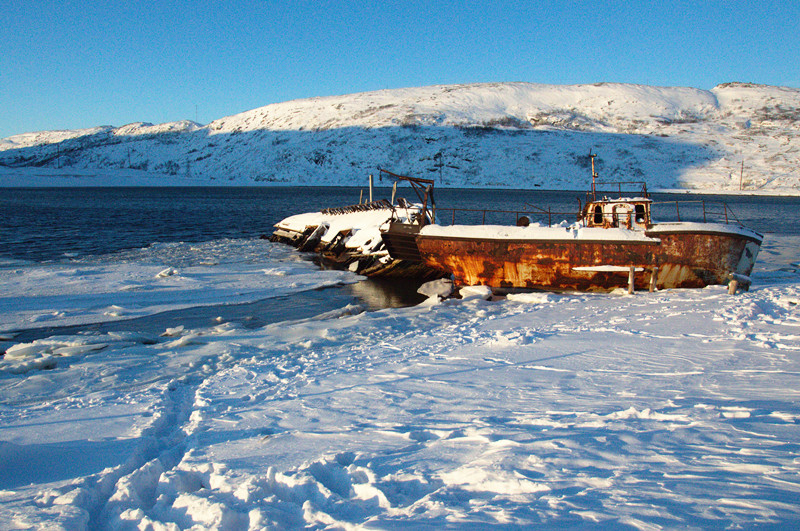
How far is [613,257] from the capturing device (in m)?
14.4

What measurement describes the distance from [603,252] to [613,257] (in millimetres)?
298

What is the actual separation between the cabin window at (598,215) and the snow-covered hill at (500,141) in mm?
96050

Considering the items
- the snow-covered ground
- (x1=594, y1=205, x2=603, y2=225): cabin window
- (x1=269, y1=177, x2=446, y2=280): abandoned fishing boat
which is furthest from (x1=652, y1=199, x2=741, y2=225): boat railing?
(x1=269, y1=177, x2=446, y2=280): abandoned fishing boat

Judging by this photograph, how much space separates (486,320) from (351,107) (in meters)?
162

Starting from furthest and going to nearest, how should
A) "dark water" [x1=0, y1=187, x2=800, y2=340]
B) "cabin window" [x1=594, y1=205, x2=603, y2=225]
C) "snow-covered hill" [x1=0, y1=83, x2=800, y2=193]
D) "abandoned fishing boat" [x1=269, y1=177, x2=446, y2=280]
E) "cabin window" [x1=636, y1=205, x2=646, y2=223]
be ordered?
"snow-covered hill" [x1=0, y1=83, x2=800, y2=193] < "abandoned fishing boat" [x1=269, y1=177, x2=446, y2=280] < "cabin window" [x1=594, y1=205, x2=603, y2=225] < "cabin window" [x1=636, y1=205, x2=646, y2=223] < "dark water" [x1=0, y1=187, x2=800, y2=340]

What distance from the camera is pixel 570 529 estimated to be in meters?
3.06

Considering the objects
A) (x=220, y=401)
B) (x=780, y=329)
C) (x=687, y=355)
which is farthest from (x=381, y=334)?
(x=780, y=329)

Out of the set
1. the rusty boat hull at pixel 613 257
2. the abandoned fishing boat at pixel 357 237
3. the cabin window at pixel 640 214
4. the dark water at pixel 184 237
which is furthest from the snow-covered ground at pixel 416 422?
the abandoned fishing boat at pixel 357 237

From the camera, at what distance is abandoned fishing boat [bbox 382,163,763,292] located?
14.0 metres

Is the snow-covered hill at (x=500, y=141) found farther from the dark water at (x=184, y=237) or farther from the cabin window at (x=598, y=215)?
the cabin window at (x=598, y=215)

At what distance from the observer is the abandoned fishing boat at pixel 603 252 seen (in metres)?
14.0

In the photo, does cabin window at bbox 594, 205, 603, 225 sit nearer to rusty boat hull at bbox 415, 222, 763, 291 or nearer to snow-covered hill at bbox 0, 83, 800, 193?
rusty boat hull at bbox 415, 222, 763, 291

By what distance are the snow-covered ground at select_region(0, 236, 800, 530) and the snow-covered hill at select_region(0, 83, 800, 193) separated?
105 meters

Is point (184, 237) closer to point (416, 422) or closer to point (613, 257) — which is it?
point (613, 257)
